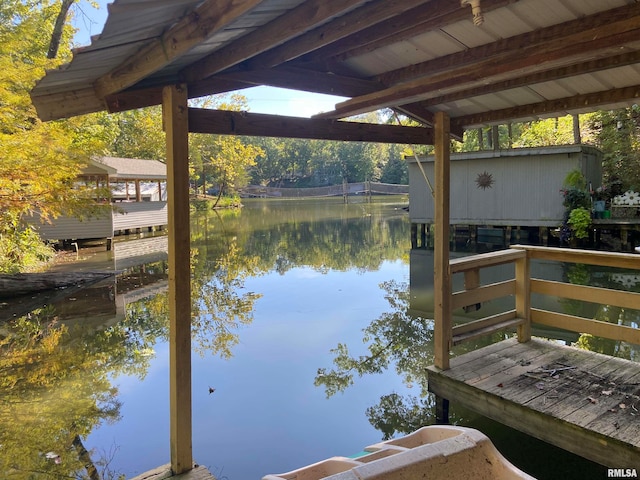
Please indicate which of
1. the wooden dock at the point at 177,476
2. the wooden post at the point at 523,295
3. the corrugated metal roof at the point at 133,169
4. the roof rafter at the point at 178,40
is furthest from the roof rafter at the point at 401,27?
the corrugated metal roof at the point at 133,169

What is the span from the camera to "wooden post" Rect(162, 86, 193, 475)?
8.64 feet

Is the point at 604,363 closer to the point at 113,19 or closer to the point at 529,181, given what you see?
the point at 113,19

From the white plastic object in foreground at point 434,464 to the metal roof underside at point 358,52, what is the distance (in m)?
1.53

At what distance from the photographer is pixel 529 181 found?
14.8 metres

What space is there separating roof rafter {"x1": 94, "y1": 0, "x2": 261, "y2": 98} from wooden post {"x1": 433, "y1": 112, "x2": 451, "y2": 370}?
245 cm

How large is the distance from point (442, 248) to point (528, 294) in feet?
3.78

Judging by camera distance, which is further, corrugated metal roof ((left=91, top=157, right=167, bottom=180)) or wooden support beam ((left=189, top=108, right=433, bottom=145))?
corrugated metal roof ((left=91, top=157, right=167, bottom=180))

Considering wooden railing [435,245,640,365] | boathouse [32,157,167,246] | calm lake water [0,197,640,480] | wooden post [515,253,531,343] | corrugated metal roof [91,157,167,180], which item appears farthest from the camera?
corrugated metal roof [91,157,167,180]

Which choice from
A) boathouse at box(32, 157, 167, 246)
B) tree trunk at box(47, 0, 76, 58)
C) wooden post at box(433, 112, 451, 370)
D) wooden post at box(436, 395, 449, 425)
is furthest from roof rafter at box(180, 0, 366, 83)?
tree trunk at box(47, 0, 76, 58)

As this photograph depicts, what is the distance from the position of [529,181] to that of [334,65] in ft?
43.5

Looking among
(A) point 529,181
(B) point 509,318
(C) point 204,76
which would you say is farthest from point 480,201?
(C) point 204,76

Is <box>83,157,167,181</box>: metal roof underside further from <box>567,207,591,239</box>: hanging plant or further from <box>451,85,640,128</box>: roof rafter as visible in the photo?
<box>451,85,640,128</box>: roof rafter

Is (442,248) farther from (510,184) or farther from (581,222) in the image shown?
(510,184)

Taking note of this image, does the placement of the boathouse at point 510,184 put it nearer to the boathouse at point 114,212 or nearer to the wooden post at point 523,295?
the boathouse at point 114,212
